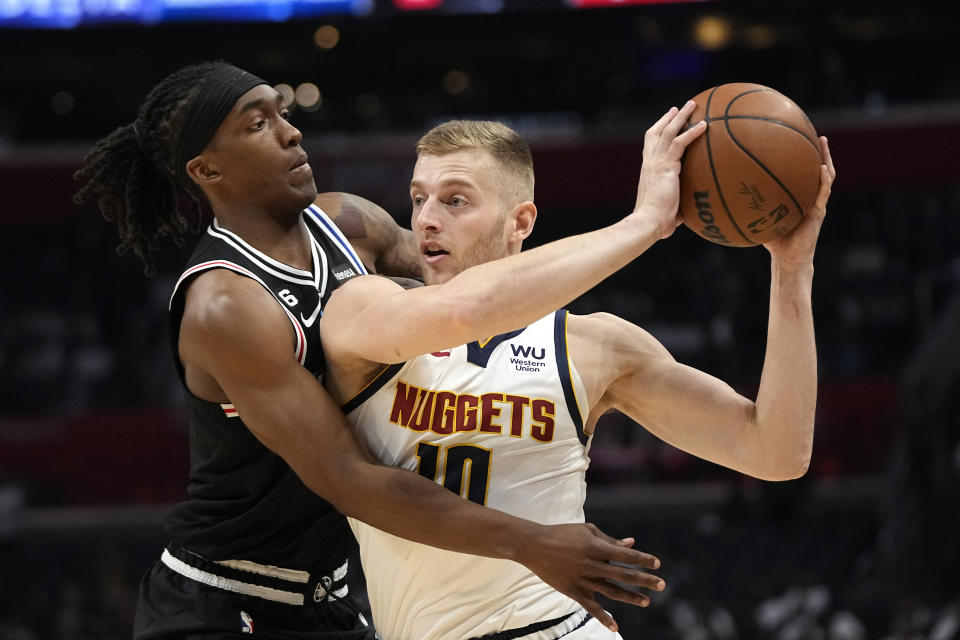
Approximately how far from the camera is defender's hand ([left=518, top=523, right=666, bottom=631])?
2518 mm

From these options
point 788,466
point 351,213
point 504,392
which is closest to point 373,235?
point 351,213

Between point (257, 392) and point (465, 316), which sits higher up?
point (465, 316)

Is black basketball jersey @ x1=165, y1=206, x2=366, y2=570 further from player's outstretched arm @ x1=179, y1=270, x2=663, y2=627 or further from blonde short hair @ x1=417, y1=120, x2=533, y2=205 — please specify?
blonde short hair @ x1=417, y1=120, x2=533, y2=205

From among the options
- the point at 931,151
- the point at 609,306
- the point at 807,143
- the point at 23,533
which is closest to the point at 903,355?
the point at 931,151

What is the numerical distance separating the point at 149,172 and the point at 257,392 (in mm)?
1029

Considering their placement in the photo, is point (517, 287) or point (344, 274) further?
point (344, 274)

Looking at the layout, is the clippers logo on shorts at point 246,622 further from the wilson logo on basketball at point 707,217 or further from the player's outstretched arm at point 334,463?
the wilson logo on basketball at point 707,217

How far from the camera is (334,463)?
9.11ft

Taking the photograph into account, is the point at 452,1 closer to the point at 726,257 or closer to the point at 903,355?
the point at 726,257

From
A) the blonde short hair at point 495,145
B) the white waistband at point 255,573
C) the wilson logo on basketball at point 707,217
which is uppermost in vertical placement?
the blonde short hair at point 495,145

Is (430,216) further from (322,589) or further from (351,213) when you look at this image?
(322,589)

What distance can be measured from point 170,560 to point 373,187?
11068 millimetres

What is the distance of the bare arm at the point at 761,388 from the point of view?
9.59 ft

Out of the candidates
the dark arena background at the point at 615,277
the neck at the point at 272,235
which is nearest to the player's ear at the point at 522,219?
the neck at the point at 272,235
